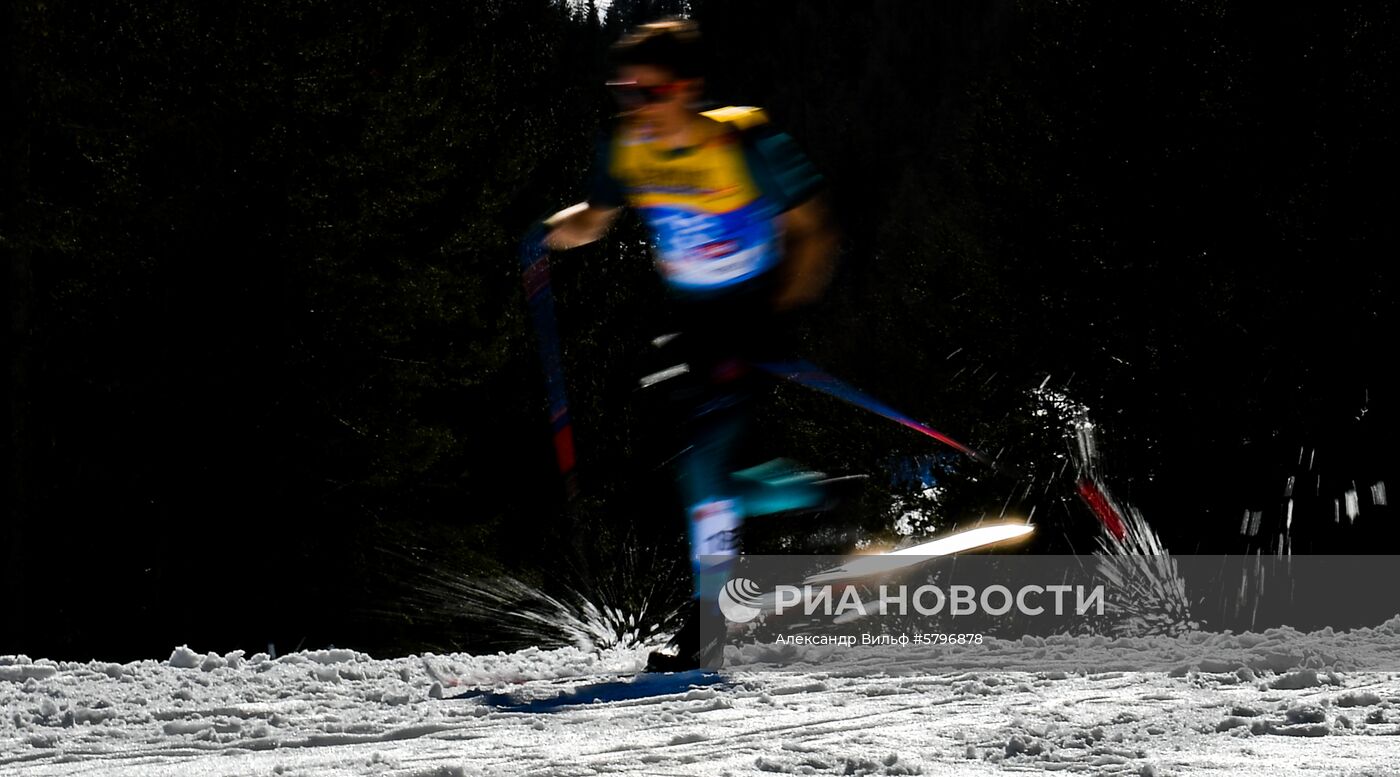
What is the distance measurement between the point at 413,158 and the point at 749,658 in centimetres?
1622

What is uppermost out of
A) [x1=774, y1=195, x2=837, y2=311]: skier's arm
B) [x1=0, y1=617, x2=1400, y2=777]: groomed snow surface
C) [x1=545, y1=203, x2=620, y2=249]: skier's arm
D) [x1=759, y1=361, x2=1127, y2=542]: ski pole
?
[x1=545, y1=203, x2=620, y2=249]: skier's arm

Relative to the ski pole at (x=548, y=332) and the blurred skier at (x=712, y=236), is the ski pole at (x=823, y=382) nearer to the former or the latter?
the blurred skier at (x=712, y=236)

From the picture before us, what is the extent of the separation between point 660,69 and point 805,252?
76 centimetres

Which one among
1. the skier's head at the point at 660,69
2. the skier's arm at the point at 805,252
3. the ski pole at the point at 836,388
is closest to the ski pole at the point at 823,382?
the ski pole at the point at 836,388

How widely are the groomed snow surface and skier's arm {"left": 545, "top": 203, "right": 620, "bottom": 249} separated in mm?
1536

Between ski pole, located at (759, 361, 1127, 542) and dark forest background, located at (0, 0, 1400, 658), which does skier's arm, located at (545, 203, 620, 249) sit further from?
dark forest background, located at (0, 0, 1400, 658)

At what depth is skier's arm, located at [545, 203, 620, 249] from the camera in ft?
16.5

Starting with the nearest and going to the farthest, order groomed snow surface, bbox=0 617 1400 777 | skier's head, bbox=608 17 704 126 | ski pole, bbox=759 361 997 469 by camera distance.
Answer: groomed snow surface, bbox=0 617 1400 777
skier's head, bbox=608 17 704 126
ski pole, bbox=759 361 997 469

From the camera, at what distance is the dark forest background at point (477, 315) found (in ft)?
48.7

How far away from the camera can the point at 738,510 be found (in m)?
4.90

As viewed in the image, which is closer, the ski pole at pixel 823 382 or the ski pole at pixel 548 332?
the ski pole at pixel 823 382

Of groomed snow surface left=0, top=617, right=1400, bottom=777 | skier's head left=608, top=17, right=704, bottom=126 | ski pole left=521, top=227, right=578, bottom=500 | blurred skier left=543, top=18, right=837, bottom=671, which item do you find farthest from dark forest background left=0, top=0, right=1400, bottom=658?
skier's head left=608, top=17, right=704, bottom=126

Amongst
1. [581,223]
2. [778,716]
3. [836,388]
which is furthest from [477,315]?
[778,716]

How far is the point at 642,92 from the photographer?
4676 mm
